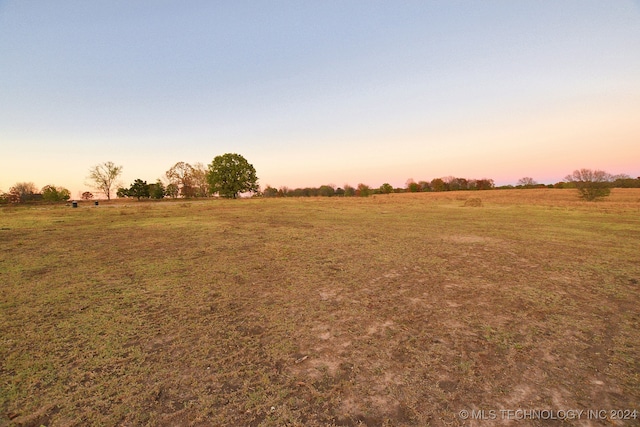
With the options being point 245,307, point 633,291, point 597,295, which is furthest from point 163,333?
point 633,291

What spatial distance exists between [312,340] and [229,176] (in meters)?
58.6

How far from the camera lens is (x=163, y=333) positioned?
3412 millimetres

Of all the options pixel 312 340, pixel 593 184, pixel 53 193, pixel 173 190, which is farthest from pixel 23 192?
pixel 593 184

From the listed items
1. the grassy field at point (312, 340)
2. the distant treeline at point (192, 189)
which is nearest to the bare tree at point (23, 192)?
the distant treeline at point (192, 189)

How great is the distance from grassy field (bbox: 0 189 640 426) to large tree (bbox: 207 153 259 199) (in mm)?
52789

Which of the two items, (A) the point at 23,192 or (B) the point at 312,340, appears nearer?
(B) the point at 312,340

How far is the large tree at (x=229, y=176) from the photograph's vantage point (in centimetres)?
5719

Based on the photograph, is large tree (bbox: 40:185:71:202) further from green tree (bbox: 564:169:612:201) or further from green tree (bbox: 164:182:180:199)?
green tree (bbox: 564:169:612:201)

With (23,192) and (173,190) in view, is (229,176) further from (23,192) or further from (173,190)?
(23,192)

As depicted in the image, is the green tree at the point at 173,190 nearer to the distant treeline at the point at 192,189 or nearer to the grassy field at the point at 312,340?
the distant treeline at the point at 192,189

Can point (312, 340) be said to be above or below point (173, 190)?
below

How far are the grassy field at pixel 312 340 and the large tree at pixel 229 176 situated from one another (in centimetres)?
5279

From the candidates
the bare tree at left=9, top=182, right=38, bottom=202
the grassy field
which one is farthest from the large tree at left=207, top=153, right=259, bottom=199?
the grassy field

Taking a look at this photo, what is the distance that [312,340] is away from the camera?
3.28 meters
